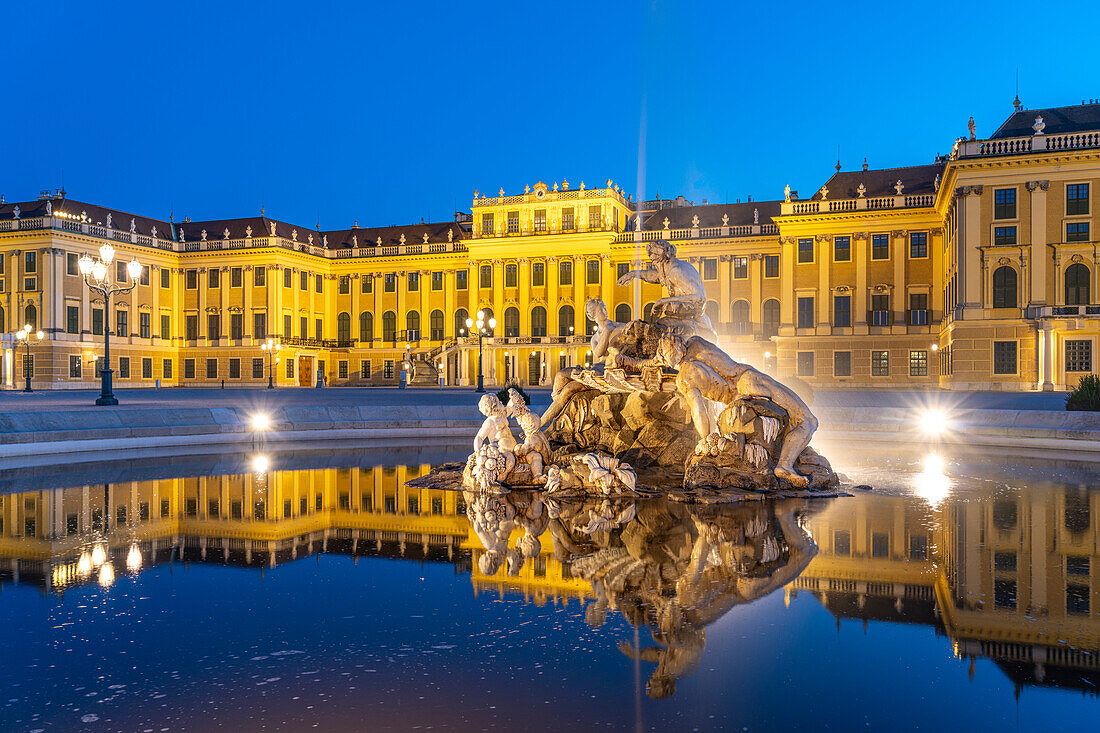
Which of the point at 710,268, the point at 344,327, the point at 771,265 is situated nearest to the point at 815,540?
the point at 771,265

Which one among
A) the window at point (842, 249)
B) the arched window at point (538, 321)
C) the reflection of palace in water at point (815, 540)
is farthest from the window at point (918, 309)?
the reflection of palace in water at point (815, 540)

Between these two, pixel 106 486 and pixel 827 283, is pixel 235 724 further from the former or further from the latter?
pixel 827 283

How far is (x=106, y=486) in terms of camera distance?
31.1 feet

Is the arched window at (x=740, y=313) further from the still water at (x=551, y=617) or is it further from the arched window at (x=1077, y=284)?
the still water at (x=551, y=617)

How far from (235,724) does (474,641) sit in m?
1.25

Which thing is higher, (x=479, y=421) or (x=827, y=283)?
(x=827, y=283)

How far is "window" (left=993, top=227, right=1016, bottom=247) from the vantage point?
4231cm

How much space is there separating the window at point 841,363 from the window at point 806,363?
152 cm

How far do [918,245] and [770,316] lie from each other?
1095 centimetres

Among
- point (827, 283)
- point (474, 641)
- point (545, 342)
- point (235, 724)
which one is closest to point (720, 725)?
point (474, 641)

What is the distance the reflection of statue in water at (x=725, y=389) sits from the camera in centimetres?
917

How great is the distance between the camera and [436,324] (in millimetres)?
72688

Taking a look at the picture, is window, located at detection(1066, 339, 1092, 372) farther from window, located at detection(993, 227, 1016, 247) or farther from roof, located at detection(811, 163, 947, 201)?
roof, located at detection(811, 163, 947, 201)

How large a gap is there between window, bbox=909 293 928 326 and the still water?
4944 cm
